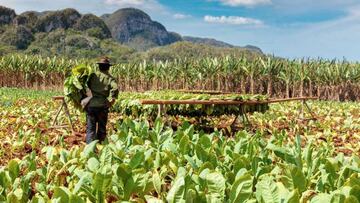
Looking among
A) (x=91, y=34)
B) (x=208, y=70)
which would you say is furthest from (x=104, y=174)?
(x=91, y=34)

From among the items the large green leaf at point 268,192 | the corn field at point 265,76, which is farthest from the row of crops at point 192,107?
the corn field at point 265,76

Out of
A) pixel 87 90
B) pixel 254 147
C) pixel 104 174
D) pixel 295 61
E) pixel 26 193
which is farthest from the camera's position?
pixel 295 61

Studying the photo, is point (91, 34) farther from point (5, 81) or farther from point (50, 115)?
point (50, 115)

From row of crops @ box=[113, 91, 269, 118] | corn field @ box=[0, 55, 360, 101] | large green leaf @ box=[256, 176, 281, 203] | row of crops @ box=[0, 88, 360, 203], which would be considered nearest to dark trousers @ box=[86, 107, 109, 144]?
row of crops @ box=[113, 91, 269, 118]

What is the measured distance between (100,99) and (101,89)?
0.57 feet

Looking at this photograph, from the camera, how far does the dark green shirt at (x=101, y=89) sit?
8.29m

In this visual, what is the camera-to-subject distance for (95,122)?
8.29 metres

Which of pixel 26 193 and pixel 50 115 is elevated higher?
pixel 26 193

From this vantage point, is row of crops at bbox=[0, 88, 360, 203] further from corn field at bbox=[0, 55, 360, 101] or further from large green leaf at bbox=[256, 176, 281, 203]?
corn field at bbox=[0, 55, 360, 101]

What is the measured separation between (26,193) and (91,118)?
227 inches

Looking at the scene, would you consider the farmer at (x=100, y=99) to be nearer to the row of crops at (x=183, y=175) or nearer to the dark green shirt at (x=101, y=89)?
the dark green shirt at (x=101, y=89)

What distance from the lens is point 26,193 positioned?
256 cm

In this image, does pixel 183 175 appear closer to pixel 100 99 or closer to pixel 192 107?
pixel 100 99

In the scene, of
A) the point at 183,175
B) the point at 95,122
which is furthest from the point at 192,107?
the point at 183,175
